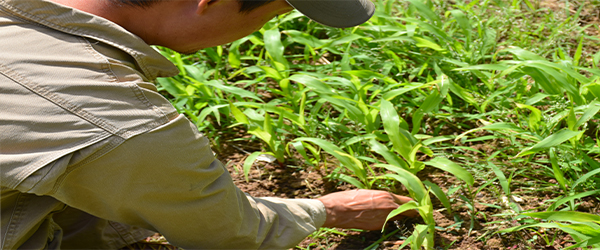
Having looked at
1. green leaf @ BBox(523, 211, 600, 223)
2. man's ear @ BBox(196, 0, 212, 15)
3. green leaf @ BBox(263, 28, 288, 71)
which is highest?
man's ear @ BBox(196, 0, 212, 15)

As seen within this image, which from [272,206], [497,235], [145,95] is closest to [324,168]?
[272,206]

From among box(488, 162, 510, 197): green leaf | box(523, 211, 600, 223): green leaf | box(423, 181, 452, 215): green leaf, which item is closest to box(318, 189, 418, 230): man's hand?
box(423, 181, 452, 215): green leaf

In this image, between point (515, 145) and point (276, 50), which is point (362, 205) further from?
point (276, 50)

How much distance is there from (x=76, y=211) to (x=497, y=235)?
1295 millimetres

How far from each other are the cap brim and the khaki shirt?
38 cm

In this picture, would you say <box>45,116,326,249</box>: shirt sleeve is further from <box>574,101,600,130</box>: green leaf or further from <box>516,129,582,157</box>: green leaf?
<box>574,101,600,130</box>: green leaf

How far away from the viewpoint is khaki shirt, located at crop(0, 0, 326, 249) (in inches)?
41.2

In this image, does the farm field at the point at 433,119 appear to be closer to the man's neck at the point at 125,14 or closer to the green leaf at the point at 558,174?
the green leaf at the point at 558,174

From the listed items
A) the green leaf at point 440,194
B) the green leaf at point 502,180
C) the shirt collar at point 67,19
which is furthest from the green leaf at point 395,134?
the shirt collar at point 67,19

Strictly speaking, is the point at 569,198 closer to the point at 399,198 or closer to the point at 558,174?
the point at 558,174

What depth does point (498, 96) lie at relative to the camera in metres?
2.04

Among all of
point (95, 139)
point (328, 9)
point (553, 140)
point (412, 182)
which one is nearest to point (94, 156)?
point (95, 139)

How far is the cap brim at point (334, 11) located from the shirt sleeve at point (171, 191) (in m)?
0.39

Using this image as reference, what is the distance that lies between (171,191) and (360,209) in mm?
707
